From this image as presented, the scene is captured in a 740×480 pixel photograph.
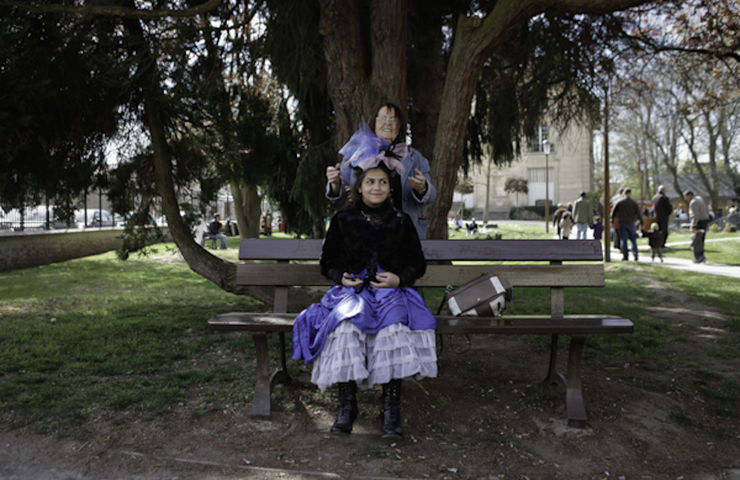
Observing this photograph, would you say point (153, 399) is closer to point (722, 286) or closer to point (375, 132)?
point (375, 132)

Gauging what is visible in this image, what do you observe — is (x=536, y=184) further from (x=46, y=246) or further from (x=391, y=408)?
(x=391, y=408)

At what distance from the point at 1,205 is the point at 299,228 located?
13.5 feet

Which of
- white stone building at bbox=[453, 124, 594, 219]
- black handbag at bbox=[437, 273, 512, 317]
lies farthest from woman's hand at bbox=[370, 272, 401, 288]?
white stone building at bbox=[453, 124, 594, 219]

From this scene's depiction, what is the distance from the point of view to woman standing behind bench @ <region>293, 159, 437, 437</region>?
11.2 ft

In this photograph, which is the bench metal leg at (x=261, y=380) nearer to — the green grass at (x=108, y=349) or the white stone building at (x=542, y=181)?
the green grass at (x=108, y=349)

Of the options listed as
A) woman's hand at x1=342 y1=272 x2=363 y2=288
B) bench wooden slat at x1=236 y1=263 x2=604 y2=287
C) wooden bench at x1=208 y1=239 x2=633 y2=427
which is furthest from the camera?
bench wooden slat at x1=236 y1=263 x2=604 y2=287

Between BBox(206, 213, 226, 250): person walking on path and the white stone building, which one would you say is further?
the white stone building

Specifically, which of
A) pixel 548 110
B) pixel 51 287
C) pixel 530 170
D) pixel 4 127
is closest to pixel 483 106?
pixel 548 110

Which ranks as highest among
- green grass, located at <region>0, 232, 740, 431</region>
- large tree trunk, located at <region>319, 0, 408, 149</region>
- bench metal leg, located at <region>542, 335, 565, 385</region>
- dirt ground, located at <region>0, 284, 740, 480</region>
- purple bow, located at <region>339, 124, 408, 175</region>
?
large tree trunk, located at <region>319, 0, 408, 149</region>

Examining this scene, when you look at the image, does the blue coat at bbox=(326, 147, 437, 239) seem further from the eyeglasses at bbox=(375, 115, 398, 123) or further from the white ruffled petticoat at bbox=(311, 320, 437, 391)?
the white ruffled petticoat at bbox=(311, 320, 437, 391)

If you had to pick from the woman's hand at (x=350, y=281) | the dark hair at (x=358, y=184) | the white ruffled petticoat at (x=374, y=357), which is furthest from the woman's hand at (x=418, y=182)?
the white ruffled petticoat at (x=374, y=357)

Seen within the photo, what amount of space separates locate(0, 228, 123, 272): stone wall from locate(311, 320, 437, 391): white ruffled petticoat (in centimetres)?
973

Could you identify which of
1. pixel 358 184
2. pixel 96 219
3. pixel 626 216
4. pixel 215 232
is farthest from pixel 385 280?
pixel 215 232

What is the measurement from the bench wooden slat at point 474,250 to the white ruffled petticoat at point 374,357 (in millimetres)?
961
